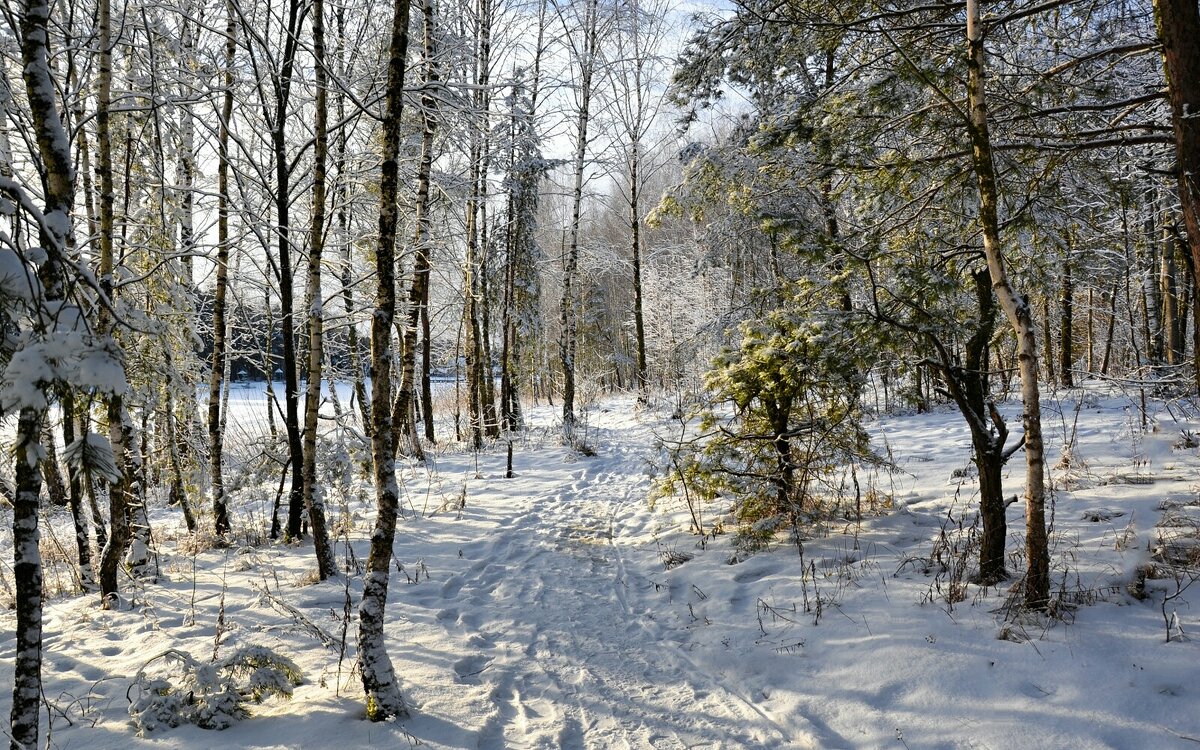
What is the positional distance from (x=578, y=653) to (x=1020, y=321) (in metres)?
3.59

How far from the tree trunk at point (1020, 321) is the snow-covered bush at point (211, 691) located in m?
4.46

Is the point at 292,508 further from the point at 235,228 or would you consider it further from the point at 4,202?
the point at 4,202

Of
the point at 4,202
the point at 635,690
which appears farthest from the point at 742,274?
the point at 4,202

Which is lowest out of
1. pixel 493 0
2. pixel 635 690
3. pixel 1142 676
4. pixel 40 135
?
pixel 635 690

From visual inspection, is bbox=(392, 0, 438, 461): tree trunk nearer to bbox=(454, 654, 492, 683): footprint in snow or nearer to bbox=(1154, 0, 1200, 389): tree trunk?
bbox=(454, 654, 492, 683): footprint in snow

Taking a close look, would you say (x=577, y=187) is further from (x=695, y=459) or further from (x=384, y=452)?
(x=384, y=452)

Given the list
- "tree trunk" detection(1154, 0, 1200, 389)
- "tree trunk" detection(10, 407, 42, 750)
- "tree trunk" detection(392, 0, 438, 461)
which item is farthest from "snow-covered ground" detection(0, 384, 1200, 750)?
"tree trunk" detection(1154, 0, 1200, 389)

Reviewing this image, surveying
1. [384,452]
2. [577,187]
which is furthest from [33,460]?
[577,187]

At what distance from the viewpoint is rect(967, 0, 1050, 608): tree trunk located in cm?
339

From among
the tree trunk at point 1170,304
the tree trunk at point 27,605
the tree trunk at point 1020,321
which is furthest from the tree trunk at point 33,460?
the tree trunk at point 1170,304

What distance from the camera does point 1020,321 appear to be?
337 cm

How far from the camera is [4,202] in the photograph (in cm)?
207

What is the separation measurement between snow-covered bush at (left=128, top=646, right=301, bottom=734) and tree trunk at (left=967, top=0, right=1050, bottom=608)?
4457 millimetres

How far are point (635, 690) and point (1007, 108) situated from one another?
5195 mm
